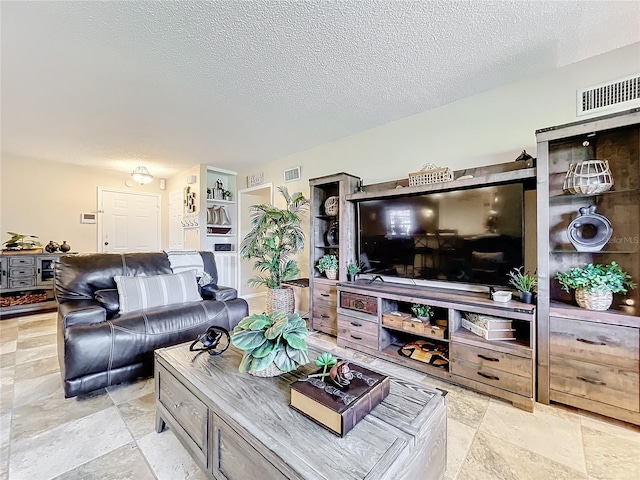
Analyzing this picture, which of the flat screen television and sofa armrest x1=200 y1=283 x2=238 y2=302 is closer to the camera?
the flat screen television

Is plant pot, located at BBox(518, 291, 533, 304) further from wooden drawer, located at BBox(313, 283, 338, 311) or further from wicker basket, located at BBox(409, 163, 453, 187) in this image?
wooden drawer, located at BBox(313, 283, 338, 311)

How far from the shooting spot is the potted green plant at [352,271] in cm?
278

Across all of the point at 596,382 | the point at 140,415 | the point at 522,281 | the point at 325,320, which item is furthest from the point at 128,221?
the point at 596,382

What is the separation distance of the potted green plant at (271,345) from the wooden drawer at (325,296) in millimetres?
1720

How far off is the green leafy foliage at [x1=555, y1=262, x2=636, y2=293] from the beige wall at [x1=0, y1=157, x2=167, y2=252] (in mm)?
6707

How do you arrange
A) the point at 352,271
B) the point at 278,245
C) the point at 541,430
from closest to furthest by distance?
the point at 541,430 → the point at 352,271 → the point at 278,245

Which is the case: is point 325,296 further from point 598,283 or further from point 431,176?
point 598,283

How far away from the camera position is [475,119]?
2459 millimetres

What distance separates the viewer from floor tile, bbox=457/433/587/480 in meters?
1.22

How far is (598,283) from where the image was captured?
1.64 m

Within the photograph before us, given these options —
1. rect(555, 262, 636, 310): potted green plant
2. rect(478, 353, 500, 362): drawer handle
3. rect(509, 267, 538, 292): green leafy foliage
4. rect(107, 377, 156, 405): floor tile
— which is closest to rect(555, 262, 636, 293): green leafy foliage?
rect(555, 262, 636, 310): potted green plant

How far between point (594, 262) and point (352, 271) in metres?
1.83

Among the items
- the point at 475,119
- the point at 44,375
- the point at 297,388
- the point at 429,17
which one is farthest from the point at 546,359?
the point at 44,375

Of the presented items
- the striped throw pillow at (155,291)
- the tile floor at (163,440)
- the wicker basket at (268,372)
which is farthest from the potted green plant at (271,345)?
the striped throw pillow at (155,291)
